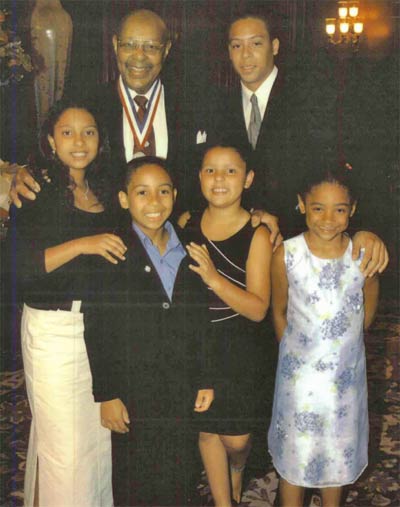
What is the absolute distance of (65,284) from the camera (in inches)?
134

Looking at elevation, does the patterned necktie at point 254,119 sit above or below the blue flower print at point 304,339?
above

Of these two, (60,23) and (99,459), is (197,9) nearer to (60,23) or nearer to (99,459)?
(60,23)

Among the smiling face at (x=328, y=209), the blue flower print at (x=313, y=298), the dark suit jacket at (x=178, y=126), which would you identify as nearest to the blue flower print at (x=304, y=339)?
the blue flower print at (x=313, y=298)

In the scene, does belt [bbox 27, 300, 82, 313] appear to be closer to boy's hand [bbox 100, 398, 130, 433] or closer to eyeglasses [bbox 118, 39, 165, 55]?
boy's hand [bbox 100, 398, 130, 433]

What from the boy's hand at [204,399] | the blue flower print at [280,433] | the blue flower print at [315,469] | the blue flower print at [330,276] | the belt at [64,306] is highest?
the blue flower print at [330,276]

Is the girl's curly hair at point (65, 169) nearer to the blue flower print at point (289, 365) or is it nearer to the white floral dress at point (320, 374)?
the white floral dress at point (320, 374)

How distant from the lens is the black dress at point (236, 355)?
3.36 meters

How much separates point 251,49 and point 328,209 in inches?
25.0

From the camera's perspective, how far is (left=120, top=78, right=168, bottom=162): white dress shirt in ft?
11.1

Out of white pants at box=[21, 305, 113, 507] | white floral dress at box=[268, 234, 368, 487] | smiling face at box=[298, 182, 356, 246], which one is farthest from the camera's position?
white pants at box=[21, 305, 113, 507]

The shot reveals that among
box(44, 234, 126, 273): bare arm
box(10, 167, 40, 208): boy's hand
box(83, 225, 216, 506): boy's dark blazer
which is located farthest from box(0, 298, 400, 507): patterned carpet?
box(10, 167, 40, 208): boy's hand

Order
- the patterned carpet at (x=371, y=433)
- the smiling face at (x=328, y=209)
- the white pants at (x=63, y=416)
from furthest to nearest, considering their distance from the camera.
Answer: the patterned carpet at (x=371, y=433) → the white pants at (x=63, y=416) → the smiling face at (x=328, y=209)

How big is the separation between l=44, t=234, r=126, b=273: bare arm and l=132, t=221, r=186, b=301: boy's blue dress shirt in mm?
83

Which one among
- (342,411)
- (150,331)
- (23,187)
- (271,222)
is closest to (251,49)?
(271,222)
